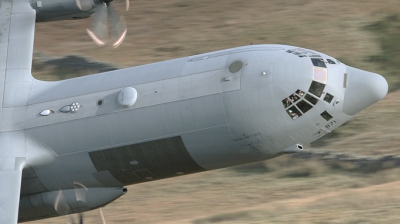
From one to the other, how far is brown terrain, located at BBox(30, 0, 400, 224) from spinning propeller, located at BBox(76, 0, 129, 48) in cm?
788

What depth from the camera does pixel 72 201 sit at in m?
24.7

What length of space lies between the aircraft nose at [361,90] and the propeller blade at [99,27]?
7879 millimetres

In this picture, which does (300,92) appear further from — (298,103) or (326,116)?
(326,116)

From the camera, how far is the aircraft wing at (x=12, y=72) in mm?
23320

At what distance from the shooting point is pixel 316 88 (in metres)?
22.2

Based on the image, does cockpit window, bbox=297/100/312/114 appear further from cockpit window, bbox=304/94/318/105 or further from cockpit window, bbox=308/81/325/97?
cockpit window, bbox=308/81/325/97

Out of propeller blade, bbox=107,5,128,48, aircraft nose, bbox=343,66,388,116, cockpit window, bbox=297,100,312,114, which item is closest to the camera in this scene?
cockpit window, bbox=297,100,312,114

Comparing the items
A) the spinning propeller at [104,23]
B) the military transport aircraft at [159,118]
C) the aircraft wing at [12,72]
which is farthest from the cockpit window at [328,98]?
the aircraft wing at [12,72]

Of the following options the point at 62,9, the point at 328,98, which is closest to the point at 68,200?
the point at 62,9

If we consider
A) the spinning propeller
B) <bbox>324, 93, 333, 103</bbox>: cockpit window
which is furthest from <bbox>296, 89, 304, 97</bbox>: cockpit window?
the spinning propeller

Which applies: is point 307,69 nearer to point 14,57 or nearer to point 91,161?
point 91,161

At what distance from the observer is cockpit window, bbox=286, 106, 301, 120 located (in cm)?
2236

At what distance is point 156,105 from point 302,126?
4322 mm

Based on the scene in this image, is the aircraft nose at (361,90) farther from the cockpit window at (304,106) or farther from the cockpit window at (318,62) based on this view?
the cockpit window at (304,106)
